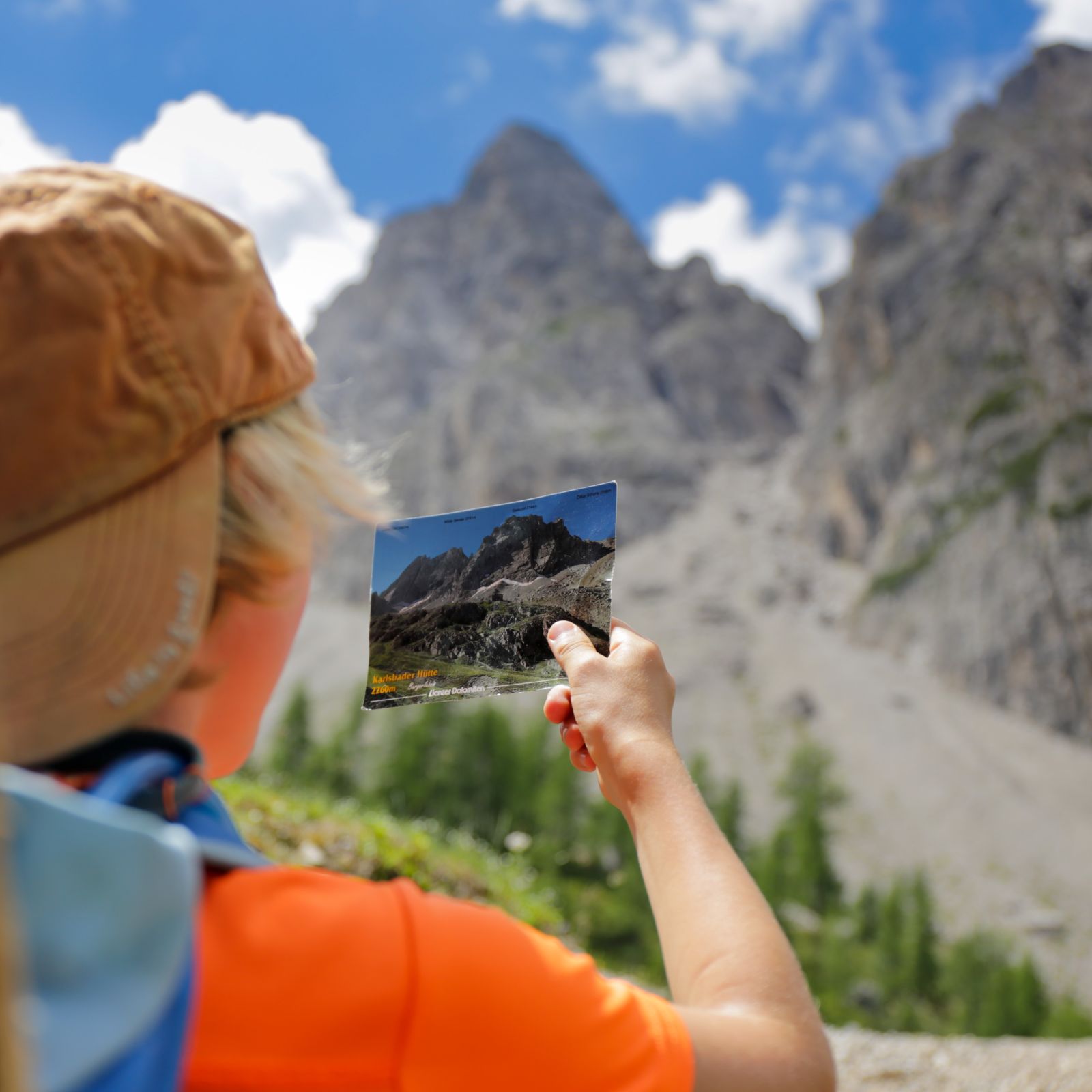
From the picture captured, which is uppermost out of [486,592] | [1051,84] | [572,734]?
[1051,84]

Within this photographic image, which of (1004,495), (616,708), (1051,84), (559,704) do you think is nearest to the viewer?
(616,708)

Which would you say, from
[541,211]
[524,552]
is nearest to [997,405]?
[524,552]

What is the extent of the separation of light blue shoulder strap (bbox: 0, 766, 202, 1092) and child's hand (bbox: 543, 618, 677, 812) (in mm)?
999

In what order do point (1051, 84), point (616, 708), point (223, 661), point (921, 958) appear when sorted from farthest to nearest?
point (1051, 84) < point (921, 958) < point (616, 708) < point (223, 661)

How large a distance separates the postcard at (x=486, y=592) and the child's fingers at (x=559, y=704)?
0.17 meters

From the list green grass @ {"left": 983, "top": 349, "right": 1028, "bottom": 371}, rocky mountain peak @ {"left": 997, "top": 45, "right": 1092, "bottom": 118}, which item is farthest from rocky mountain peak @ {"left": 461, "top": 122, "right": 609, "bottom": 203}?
green grass @ {"left": 983, "top": 349, "right": 1028, "bottom": 371}

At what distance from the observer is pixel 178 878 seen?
0.88m

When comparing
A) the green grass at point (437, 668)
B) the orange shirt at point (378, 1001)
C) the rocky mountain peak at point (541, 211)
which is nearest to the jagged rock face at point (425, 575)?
the green grass at point (437, 668)

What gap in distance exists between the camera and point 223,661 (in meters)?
1.38

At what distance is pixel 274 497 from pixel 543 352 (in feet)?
441

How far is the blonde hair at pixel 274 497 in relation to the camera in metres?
1.34

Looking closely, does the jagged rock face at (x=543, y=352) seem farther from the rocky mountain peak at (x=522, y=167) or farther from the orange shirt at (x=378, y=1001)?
the orange shirt at (x=378, y=1001)

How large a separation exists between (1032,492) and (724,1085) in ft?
284

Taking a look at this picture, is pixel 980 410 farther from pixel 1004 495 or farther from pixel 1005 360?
pixel 1004 495
